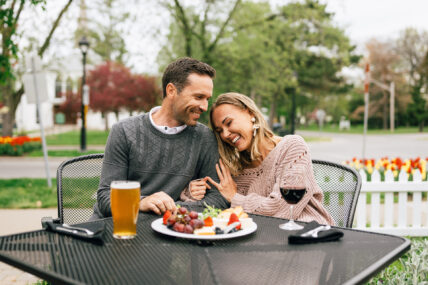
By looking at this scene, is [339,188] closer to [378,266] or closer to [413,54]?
[378,266]

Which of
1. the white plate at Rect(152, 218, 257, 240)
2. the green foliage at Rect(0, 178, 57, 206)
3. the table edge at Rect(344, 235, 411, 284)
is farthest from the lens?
the green foliage at Rect(0, 178, 57, 206)

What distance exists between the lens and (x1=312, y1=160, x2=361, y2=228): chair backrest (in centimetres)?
260

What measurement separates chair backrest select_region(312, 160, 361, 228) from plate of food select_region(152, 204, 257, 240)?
95 cm

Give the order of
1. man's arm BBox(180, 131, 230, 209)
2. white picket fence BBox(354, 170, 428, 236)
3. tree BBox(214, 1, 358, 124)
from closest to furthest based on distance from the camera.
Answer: man's arm BBox(180, 131, 230, 209)
white picket fence BBox(354, 170, 428, 236)
tree BBox(214, 1, 358, 124)

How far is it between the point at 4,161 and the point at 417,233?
1331cm

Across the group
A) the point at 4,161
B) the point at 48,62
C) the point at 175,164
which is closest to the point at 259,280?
Answer: the point at 175,164

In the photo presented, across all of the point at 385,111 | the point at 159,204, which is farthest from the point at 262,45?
the point at 385,111

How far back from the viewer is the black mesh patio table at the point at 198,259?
137 centimetres

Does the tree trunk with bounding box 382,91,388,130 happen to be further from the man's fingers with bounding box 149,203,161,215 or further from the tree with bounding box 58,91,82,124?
the man's fingers with bounding box 149,203,161,215

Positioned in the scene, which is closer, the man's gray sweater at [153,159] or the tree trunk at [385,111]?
the man's gray sweater at [153,159]

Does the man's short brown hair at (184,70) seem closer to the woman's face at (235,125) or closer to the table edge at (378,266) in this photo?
the woman's face at (235,125)

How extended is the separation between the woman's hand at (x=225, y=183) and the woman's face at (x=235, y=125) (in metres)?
0.18

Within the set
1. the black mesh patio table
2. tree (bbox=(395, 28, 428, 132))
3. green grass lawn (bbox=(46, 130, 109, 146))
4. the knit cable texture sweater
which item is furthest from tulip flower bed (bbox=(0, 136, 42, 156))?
tree (bbox=(395, 28, 428, 132))

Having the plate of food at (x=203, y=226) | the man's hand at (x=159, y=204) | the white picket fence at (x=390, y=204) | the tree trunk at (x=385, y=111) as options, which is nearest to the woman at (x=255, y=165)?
the man's hand at (x=159, y=204)
